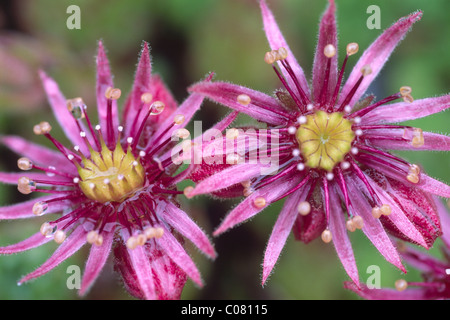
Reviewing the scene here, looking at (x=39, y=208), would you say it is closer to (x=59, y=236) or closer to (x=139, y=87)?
(x=59, y=236)

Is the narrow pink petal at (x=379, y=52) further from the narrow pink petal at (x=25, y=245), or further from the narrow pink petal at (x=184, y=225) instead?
the narrow pink petal at (x=25, y=245)

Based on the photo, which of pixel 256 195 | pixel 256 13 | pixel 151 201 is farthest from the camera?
pixel 256 13

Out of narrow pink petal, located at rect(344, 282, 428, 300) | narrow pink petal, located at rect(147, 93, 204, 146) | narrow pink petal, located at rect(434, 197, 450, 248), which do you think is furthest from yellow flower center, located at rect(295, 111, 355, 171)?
narrow pink petal, located at rect(434, 197, 450, 248)

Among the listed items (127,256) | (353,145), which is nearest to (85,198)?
(127,256)

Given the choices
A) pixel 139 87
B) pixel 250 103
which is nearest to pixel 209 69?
pixel 139 87

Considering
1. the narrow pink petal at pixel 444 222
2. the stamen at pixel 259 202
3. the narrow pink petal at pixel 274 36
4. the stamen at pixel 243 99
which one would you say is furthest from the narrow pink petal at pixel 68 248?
the narrow pink petal at pixel 444 222
